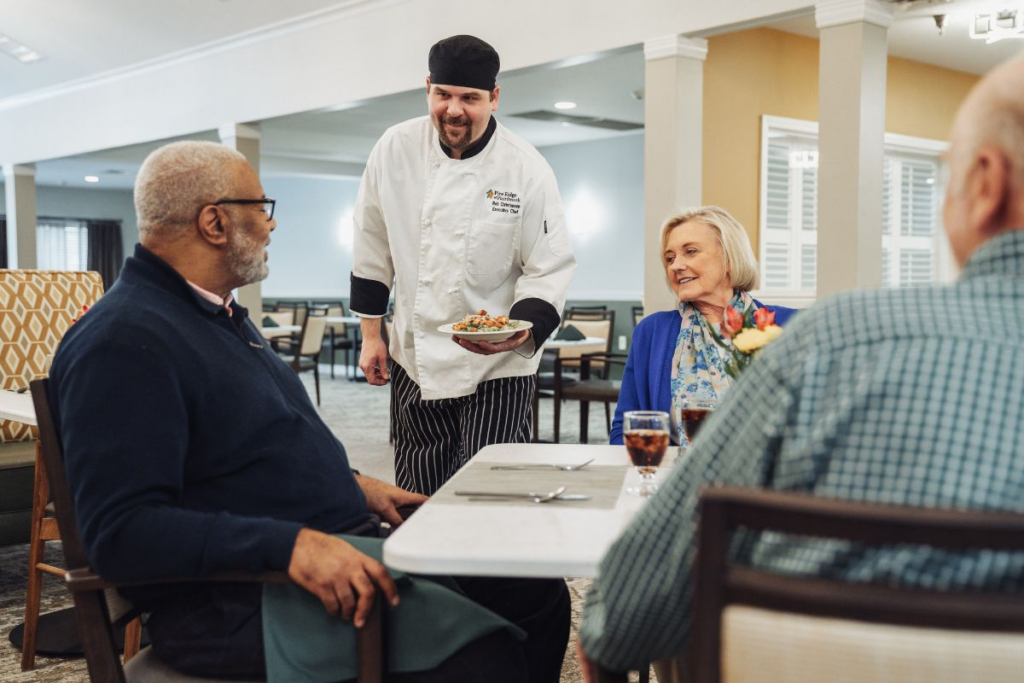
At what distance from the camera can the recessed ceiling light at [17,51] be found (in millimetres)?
9016

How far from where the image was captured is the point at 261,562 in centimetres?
129

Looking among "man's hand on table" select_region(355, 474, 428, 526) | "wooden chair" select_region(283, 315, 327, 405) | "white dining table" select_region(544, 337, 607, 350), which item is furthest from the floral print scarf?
"wooden chair" select_region(283, 315, 327, 405)

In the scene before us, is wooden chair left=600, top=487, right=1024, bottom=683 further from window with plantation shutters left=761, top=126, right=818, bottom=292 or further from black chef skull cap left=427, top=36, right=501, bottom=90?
window with plantation shutters left=761, top=126, right=818, bottom=292

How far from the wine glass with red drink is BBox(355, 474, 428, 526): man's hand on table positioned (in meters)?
0.49

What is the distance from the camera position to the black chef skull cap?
2344 millimetres

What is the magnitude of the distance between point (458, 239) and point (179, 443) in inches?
49.6

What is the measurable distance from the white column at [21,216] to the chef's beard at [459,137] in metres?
8.97

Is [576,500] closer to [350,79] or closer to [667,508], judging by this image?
[667,508]

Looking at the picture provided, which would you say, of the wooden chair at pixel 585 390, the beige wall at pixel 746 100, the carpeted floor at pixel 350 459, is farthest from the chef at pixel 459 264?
the beige wall at pixel 746 100

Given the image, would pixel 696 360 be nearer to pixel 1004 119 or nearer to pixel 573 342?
pixel 1004 119

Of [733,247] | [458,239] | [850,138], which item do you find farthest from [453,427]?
[850,138]

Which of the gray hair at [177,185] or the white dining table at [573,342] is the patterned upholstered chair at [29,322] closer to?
the gray hair at [177,185]

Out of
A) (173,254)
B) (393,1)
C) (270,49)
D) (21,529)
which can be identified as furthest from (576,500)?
(270,49)

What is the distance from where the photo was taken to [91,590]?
1.35 m
